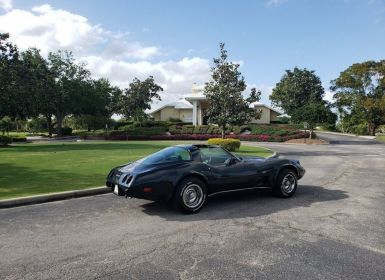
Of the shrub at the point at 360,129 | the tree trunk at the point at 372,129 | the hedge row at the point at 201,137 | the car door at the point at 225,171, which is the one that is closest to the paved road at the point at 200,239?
the car door at the point at 225,171

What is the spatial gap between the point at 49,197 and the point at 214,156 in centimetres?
385

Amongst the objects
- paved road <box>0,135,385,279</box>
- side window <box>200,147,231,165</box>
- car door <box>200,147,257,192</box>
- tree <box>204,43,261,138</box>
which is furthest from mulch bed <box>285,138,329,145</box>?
side window <box>200,147,231,165</box>

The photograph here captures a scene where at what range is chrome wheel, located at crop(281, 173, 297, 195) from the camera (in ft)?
28.5

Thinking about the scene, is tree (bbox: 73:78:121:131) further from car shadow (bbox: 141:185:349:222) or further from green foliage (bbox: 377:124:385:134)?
car shadow (bbox: 141:185:349:222)

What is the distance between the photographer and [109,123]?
60781 mm

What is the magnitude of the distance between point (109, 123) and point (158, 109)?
9.42 m

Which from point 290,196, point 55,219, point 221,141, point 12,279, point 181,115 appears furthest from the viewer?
point 181,115

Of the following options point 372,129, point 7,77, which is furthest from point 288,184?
Answer: point 372,129

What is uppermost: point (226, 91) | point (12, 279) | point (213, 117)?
point (226, 91)

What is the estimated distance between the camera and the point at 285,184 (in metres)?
8.76

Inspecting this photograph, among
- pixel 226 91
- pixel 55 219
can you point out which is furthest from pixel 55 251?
pixel 226 91

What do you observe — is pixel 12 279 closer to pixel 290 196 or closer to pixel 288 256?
pixel 288 256

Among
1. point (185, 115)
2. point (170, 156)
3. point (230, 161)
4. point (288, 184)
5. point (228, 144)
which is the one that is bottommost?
point (288, 184)

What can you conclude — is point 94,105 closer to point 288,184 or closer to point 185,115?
point 185,115
